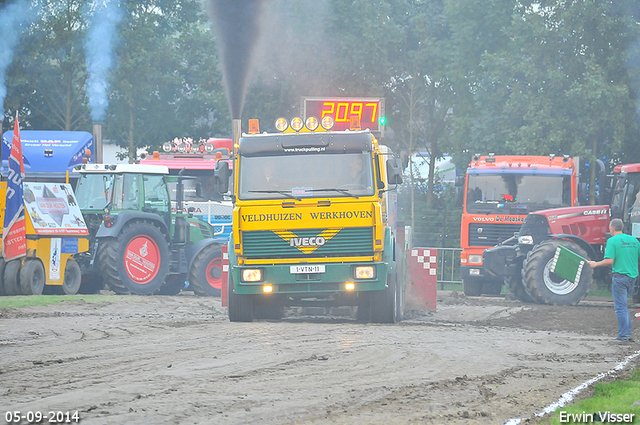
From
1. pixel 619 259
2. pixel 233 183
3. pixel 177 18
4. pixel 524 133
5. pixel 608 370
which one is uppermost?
pixel 177 18

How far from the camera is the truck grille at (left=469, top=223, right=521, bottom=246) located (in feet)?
71.5

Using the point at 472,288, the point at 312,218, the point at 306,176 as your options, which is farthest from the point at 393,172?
the point at 472,288

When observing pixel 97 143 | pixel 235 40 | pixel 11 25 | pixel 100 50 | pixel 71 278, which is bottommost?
pixel 71 278

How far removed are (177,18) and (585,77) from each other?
1455 cm

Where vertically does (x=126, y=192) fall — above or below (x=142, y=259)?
above

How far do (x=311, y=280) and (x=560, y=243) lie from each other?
24.9 feet

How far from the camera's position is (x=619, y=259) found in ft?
42.5

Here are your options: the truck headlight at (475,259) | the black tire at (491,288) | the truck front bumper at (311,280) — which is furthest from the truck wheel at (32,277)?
the black tire at (491,288)

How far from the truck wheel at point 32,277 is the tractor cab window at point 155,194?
2.72 meters

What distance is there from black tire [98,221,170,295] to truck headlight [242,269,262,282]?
19.4ft

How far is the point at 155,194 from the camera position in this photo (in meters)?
19.9

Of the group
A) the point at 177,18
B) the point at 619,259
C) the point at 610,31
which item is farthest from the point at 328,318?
the point at 177,18

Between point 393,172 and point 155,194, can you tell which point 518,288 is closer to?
point 393,172

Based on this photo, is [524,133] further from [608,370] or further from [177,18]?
[608,370]
